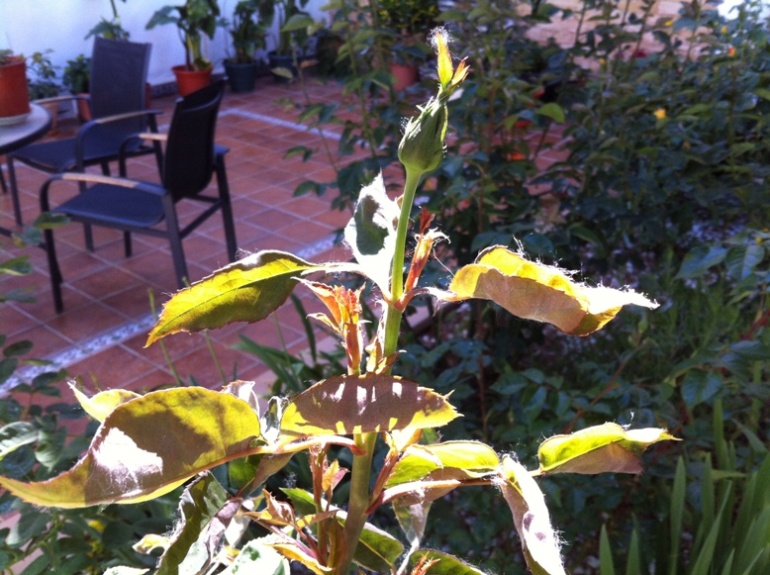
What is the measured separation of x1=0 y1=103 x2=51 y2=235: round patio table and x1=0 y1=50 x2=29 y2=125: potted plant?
34 millimetres

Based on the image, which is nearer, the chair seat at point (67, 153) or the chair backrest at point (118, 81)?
the chair seat at point (67, 153)

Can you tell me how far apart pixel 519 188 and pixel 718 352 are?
30.6 inches

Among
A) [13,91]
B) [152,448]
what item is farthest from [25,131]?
[152,448]

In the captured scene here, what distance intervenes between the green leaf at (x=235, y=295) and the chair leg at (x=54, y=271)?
9.27ft

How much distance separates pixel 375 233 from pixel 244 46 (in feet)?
21.9

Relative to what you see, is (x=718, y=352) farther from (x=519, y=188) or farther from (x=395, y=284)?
(x=395, y=284)

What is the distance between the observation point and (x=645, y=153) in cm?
174

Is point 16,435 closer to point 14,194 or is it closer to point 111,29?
point 14,194

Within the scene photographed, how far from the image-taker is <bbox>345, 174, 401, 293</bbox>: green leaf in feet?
1.64

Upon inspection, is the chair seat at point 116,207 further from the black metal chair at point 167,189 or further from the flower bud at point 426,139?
the flower bud at point 426,139

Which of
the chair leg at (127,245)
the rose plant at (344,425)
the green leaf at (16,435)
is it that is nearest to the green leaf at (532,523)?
the rose plant at (344,425)

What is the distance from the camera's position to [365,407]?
40cm

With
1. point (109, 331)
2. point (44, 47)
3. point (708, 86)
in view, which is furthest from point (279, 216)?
point (44, 47)

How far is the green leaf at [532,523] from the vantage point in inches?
15.0
